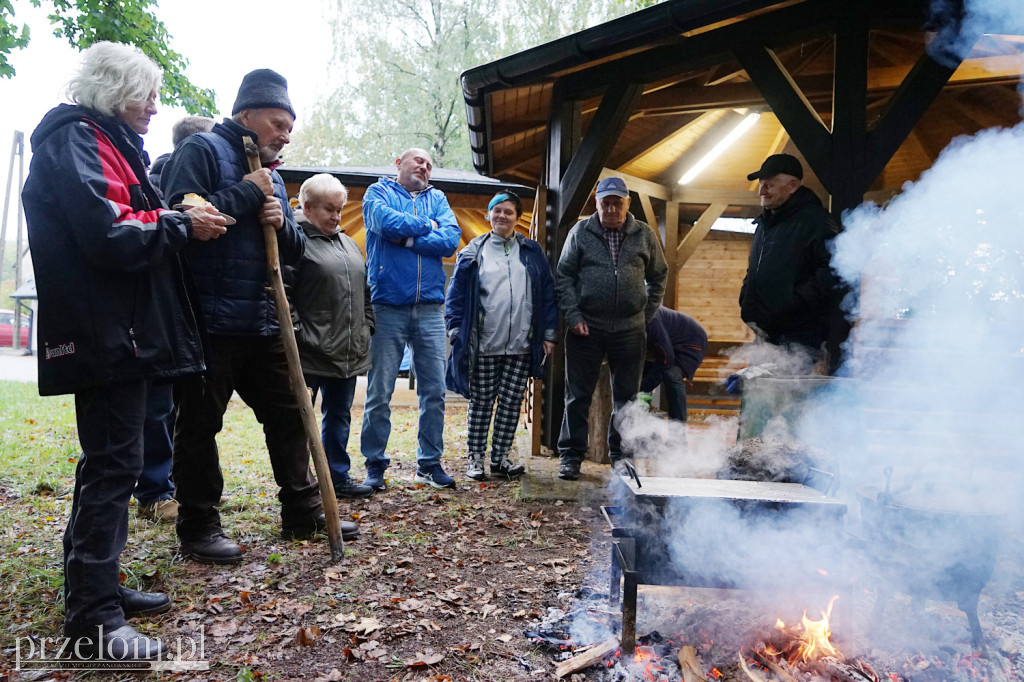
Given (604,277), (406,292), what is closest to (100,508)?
(406,292)

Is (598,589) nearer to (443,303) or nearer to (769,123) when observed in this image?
(443,303)

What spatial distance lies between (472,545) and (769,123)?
296 inches

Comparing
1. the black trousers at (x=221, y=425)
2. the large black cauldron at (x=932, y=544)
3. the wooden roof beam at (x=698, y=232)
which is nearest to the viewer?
the large black cauldron at (x=932, y=544)

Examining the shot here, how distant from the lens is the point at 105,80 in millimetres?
2311

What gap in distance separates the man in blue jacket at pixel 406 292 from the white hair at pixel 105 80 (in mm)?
2134

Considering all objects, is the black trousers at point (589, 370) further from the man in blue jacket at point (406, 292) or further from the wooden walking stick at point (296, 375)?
the wooden walking stick at point (296, 375)

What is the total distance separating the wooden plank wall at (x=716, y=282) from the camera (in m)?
10.9

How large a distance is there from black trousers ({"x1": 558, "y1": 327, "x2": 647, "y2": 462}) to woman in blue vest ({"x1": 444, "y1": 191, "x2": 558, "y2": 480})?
23cm

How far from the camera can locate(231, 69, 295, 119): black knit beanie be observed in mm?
3002

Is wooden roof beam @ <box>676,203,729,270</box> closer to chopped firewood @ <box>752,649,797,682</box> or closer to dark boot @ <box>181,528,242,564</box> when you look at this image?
chopped firewood @ <box>752,649,797,682</box>

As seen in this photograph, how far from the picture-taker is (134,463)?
2.34 m

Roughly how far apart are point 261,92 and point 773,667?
10.7 ft

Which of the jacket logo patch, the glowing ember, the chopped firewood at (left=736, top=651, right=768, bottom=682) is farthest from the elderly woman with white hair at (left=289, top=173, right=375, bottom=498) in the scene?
the chopped firewood at (left=736, top=651, right=768, bottom=682)

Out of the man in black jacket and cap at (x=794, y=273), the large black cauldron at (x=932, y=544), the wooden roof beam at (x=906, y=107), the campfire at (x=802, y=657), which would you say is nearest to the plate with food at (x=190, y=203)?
the campfire at (x=802, y=657)
